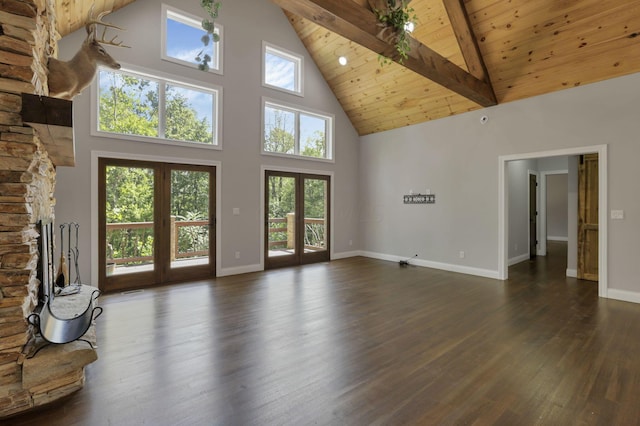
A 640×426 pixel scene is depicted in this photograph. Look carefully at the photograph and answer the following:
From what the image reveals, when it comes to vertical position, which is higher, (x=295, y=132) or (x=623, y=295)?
(x=295, y=132)

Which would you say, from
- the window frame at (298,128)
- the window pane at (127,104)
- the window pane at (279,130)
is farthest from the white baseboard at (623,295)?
the window pane at (127,104)

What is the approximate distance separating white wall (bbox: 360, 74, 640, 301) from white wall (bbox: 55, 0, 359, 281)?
1083mm

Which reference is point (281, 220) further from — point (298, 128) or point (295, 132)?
point (298, 128)

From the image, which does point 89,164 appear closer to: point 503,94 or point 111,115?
point 111,115

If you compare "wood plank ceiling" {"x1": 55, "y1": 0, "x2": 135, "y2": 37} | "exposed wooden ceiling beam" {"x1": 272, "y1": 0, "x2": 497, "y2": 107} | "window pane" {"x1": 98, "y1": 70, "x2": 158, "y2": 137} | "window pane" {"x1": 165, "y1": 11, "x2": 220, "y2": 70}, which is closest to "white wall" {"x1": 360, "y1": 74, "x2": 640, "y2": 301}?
"exposed wooden ceiling beam" {"x1": 272, "y1": 0, "x2": 497, "y2": 107}

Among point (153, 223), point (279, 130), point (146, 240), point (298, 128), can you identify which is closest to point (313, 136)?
point (298, 128)

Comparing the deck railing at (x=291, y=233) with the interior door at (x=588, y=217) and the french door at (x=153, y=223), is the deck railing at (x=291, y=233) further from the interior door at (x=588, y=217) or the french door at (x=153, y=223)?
the interior door at (x=588, y=217)

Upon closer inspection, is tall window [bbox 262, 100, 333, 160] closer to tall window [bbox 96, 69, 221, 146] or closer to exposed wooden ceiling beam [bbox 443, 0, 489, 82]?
tall window [bbox 96, 69, 221, 146]

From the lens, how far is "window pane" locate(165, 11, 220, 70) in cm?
520

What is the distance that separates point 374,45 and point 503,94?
10.2 ft

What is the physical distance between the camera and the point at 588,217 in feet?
17.7

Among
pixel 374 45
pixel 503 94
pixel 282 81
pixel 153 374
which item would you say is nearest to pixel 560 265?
pixel 503 94

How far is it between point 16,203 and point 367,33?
3395 millimetres

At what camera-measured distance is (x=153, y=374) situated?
2395 mm
